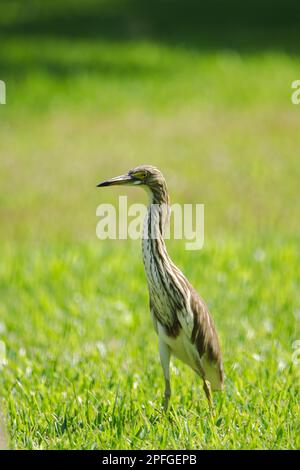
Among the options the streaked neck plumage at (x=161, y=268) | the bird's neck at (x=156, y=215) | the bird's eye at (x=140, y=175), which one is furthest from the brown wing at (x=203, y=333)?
the bird's eye at (x=140, y=175)

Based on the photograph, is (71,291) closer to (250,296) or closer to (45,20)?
(250,296)

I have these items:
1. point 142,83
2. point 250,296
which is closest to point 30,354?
point 250,296

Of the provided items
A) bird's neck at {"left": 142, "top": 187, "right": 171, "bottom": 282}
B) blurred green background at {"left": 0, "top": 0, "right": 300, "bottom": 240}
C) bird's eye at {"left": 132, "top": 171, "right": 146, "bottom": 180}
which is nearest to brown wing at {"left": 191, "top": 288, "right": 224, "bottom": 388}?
bird's neck at {"left": 142, "top": 187, "right": 171, "bottom": 282}

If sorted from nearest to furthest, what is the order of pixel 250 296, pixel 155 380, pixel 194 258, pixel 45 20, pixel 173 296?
pixel 173 296 → pixel 155 380 → pixel 250 296 → pixel 194 258 → pixel 45 20

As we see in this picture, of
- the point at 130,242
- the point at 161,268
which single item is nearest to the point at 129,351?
the point at 161,268

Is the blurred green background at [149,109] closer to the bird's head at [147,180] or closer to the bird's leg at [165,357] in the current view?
the bird's leg at [165,357]

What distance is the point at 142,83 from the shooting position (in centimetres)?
1994

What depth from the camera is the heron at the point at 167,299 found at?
480 cm

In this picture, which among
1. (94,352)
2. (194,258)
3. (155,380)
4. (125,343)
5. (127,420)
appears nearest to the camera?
(127,420)

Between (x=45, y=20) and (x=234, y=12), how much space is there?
15.6 feet

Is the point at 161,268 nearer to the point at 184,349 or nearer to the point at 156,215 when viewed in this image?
the point at 156,215

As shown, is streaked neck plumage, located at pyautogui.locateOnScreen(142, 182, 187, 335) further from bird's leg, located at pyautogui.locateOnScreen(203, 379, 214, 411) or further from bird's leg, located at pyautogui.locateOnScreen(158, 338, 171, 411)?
bird's leg, located at pyautogui.locateOnScreen(203, 379, 214, 411)

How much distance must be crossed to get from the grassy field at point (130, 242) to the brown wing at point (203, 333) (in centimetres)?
34

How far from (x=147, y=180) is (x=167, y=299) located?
1.96 ft
